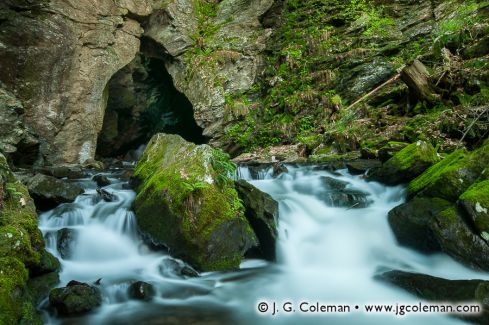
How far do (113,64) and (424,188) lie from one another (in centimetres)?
1319

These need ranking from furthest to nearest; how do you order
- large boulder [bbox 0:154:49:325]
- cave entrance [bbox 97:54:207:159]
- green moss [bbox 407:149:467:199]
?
cave entrance [bbox 97:54:207:159] → green moss [bbox 407:149:467:199] → large boulder [bbox 0:154:49:325]

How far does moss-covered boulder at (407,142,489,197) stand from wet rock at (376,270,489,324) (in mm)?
1356

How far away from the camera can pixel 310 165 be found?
9.93 meters

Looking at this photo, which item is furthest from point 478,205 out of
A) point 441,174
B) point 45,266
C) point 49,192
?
point 49,192

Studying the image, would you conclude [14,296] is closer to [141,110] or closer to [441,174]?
[441,174]

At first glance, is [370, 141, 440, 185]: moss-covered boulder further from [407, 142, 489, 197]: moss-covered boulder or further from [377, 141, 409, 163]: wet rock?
[377, 141, 409, 163]: wet rock

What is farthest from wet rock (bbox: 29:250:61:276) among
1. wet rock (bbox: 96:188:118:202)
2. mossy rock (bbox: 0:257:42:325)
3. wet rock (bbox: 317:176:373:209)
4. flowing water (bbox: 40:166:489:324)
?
wet rock (bbox: 317:176:373:209)

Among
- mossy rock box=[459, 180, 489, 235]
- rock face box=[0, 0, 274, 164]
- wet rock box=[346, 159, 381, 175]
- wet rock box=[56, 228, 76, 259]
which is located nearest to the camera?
mossy rock box=[459, 180, 489, 235]

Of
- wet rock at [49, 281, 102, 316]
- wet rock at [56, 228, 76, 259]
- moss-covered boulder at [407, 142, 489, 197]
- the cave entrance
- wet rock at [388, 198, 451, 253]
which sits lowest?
wet rock at [49, 281, 102, 316]

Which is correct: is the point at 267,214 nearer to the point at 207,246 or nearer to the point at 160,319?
the point at 207,246

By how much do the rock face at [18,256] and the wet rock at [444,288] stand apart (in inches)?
153

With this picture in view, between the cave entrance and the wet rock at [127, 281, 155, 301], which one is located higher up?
the cave entrance

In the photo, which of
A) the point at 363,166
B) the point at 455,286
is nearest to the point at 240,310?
the point at 455,286

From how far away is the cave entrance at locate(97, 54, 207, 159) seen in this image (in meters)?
18.5
